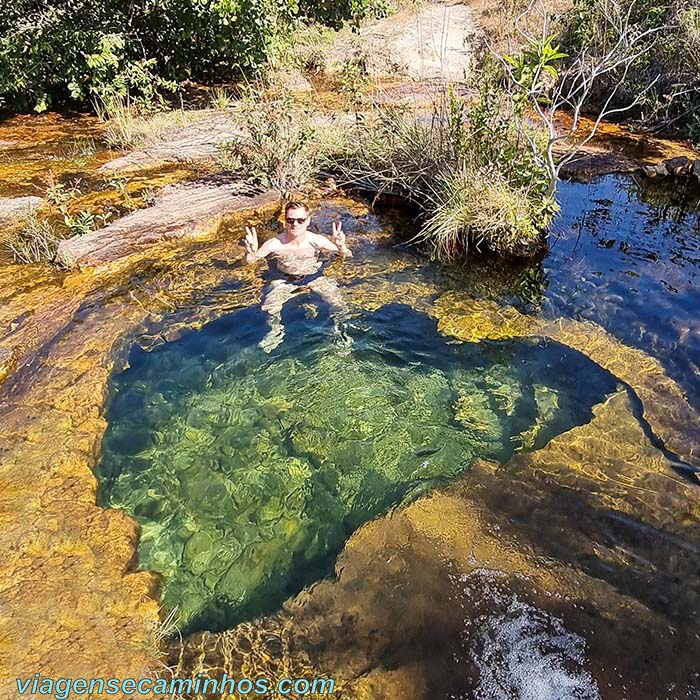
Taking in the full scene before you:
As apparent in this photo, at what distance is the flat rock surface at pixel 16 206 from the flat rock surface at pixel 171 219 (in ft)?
4.19

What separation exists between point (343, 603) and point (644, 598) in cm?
151

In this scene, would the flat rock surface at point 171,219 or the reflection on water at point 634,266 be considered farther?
the flat rock surface at point 171,219

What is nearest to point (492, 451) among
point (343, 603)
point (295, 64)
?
point (343, 603)

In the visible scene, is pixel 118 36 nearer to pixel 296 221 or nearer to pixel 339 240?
pixel 296 221

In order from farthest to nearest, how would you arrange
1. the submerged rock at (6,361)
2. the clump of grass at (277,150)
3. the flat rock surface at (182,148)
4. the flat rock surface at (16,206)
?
the flat rock surface at (182,148), the clump of grass at (277,150), the flat rock surface at (16,206), the submerged rock at (6,361)

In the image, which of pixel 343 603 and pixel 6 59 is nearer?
pixel 343 603

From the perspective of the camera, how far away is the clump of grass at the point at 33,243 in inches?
220

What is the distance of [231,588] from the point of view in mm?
2908

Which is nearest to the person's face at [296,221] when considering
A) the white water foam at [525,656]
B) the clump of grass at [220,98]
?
the white water foam at [525,656]

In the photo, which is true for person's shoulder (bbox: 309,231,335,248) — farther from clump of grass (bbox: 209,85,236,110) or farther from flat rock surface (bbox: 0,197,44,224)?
clump of grass (bbox: 209,85,236,110)

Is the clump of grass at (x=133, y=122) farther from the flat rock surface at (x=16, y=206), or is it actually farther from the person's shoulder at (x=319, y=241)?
the person's shoulder at (x=319, y=241)

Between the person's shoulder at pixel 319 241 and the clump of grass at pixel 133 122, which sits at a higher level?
the clump of grass at pixel 133 122

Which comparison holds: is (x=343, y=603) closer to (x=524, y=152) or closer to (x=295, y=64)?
(x=524, y=152)

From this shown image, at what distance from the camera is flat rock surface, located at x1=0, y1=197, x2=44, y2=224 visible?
641cm
